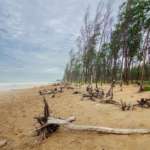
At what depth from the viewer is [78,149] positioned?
24.9ft

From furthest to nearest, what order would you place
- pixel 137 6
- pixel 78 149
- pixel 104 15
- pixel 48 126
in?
1. pixel 104 15
2. pixel 137 6
3. pixel 48 126
4. pixel 78 149

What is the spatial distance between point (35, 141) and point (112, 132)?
2854 millimetres

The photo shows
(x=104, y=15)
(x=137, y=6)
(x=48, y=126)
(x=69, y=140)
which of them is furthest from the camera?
(x=104, y=15)

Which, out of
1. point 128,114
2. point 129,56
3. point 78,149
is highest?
point 129,56

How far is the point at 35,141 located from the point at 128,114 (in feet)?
16.0

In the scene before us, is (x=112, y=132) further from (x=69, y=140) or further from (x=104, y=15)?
→ (x=104, y=15)

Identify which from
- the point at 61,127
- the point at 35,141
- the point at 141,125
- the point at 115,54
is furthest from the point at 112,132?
the point at 115,54

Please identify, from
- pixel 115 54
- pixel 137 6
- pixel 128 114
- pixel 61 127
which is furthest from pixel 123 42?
pixel 61 127

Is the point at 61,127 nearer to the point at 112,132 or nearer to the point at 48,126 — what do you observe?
the point at 48,126

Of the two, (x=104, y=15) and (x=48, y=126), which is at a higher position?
(x=104, y=15)

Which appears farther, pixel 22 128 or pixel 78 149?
pixel 22 128

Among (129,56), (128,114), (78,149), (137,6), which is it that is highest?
(137,6)

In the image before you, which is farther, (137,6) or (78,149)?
(137,6)

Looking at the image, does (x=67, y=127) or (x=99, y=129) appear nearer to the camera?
(x=99, y=129)
